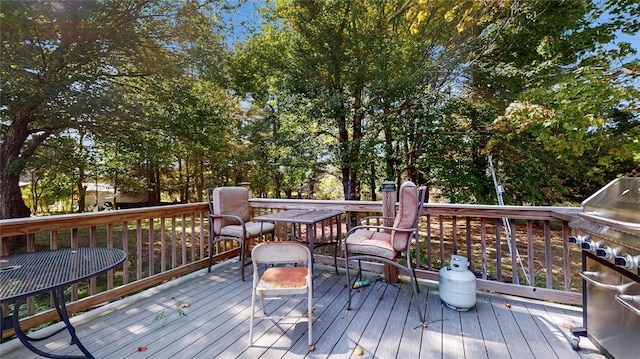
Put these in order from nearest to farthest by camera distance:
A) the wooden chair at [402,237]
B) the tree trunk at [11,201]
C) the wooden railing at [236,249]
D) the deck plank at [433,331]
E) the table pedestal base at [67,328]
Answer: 1. the table pedestal base at [67,328]
2. the deck plank at [433,331]
3. the wooden railing at [236,249]
4. the wooden chair at [402,237]
5. the tree trunk at [11,201]

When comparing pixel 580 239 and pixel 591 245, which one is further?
pixel 580 239

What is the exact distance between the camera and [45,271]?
1.52 metres

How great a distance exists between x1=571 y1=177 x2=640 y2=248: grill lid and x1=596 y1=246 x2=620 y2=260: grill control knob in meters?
0.06

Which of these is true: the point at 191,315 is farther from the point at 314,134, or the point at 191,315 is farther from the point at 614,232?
the point at 314,134

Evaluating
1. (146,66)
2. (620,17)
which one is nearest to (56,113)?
(146,66)

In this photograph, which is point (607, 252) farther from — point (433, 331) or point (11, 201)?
point (11, 201)

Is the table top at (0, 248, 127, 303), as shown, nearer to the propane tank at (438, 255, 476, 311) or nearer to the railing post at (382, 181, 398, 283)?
the railing post at (382, 181, 398, 283)

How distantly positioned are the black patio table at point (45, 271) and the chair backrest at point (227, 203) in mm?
1617

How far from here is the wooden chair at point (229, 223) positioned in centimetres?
340

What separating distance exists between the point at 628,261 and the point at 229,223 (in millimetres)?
3612

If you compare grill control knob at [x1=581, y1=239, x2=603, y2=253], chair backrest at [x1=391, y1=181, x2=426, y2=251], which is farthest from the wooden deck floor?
grill control knob at [x1=581, y1=239, x2=603, y2=253]

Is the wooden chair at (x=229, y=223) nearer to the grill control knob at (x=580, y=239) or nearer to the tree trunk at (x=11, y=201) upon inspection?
the grill control knob at (x=580, y=239)

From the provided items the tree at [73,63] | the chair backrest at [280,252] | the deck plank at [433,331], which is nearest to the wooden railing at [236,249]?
the deck plank at [433,331]

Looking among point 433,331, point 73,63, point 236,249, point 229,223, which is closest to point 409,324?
point 433,331
